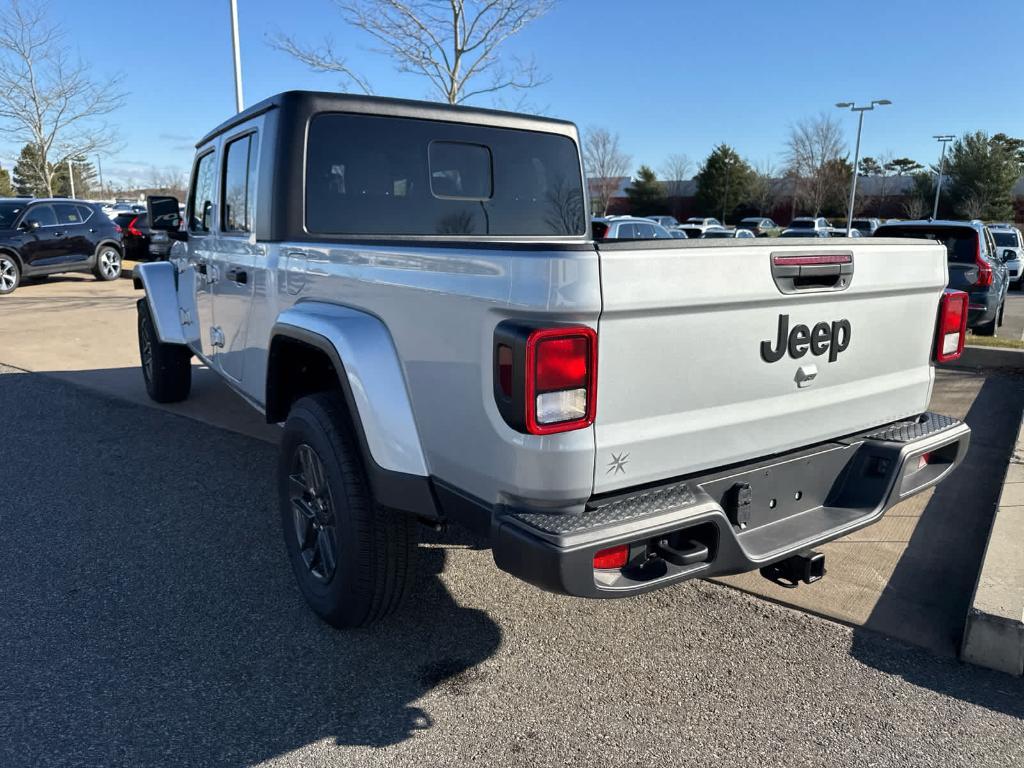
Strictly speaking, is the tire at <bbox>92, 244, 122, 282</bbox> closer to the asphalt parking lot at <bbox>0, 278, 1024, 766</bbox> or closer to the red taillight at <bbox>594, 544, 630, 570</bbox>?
the asphalt parking lot at <bbox>0, 278, 1024, 766</bbox>

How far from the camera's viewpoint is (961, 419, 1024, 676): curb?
294cm

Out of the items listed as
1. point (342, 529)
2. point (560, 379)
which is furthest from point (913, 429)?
point (342, 529)

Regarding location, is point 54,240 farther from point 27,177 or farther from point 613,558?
point 27,177

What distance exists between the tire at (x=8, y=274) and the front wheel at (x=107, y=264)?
1.75m

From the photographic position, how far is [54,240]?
15.5 m

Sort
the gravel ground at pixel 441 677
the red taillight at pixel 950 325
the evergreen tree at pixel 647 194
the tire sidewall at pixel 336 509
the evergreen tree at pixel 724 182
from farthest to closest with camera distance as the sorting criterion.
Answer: the evergreen tree at pixel 647 194
the evergreen tree at pixel 724 182
the red taillight at pixel 950 325
the tire sidewall at pixel 336 509
the gravel ground at pixel 441 677

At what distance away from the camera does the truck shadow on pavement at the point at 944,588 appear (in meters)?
2.94

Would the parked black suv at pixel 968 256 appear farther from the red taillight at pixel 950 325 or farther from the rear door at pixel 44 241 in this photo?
the rear door at pixel 44 241

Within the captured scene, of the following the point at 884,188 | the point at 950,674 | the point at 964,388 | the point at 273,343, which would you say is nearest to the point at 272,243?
the point at 273,343

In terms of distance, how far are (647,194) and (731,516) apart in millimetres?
64110

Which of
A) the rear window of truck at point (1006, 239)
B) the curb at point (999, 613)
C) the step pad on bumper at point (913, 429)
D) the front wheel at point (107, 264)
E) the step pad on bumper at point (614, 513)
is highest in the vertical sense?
the rear window of truck at point (1006, 239)

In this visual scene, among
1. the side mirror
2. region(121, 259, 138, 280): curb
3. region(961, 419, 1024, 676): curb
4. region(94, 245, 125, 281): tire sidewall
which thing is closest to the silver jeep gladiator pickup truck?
region(961, 419, 1024, 676): curb

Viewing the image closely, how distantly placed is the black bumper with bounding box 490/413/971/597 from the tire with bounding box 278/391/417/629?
74 centimetres

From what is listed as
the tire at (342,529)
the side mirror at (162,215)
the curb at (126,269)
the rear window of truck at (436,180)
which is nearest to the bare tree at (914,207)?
the curb at (126,269)
